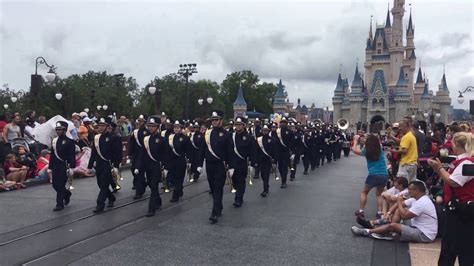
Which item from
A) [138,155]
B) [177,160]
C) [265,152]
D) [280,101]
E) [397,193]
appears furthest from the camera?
[280,101]

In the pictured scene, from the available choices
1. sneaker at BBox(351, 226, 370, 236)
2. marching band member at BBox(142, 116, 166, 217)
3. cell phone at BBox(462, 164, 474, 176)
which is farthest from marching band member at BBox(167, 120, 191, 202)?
cell phone at BBox(462, 164, 474, 176)

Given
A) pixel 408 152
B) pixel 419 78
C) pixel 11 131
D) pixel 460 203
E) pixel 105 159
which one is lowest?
pixel 460 203

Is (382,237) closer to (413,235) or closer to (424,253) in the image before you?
(413,235)

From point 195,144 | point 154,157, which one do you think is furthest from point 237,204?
point 195,144

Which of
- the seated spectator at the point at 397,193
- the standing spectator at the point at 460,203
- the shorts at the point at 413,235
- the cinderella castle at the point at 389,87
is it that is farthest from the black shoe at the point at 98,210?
the cinderella castle at the point at 389,87

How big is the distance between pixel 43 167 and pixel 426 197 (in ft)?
34.6

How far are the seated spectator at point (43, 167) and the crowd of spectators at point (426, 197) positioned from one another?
8.79m

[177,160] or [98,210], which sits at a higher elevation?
[177,160]

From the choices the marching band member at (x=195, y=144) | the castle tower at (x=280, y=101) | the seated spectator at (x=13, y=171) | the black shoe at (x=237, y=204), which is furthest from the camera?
the castle tower at (x=280, y=101)

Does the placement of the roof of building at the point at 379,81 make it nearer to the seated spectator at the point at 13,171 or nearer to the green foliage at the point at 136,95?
the green foliage at the point at 136,95

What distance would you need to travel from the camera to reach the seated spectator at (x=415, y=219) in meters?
7.20

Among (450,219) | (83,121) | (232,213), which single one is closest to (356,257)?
(450,219)

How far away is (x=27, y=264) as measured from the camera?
604 cm

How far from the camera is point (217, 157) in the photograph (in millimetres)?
9242
